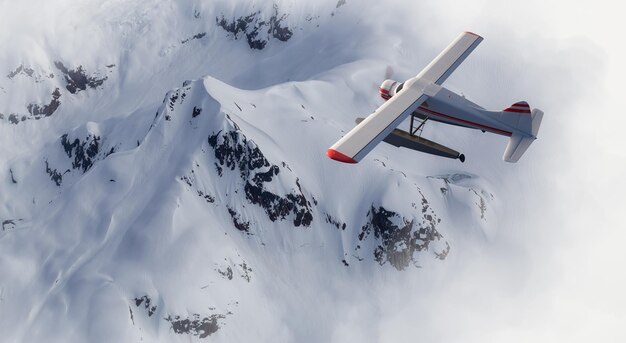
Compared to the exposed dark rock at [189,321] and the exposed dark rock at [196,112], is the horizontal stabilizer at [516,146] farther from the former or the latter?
the exposed dark rock at [189,321]

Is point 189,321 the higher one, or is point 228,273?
point 228,273

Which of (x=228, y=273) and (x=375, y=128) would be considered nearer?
(x=375, y=128)

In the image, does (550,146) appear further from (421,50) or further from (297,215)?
(297,215)

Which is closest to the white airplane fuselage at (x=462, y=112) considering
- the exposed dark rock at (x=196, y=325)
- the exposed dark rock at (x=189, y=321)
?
the exposed dark rock at (x=189, y=321)

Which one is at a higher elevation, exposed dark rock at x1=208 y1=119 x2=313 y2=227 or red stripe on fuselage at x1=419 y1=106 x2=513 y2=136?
red stripe on fuselage at x1=419 y1=106 x2=513 y2=136

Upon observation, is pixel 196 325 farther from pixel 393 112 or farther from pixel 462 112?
pixel 462 112

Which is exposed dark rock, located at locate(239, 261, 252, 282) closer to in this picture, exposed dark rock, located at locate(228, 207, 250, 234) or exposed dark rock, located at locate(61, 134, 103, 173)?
exposed dark rock, located at locate(228, 207, 250, 234)

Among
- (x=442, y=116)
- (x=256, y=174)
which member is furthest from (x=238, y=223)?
(x=442, y=116)

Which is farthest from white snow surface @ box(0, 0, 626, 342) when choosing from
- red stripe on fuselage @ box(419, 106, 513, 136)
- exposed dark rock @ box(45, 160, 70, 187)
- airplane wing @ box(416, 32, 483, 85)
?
red stripe on fuselage @ box(419, 106, 513, 136)
